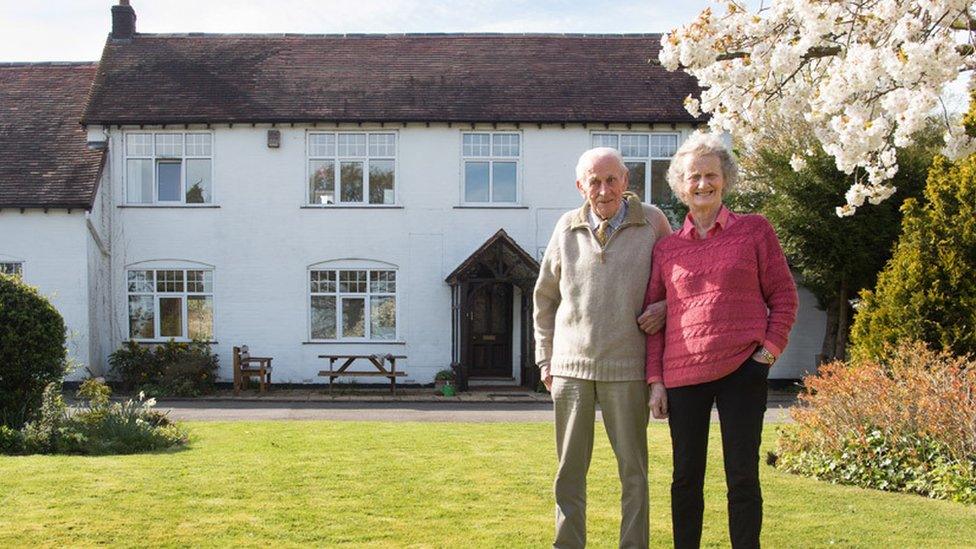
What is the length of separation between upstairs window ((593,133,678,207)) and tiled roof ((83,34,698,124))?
51cm

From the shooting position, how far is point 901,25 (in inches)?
227

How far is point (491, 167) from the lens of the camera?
1970 centimetres

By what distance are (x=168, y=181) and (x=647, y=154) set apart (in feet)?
33.2

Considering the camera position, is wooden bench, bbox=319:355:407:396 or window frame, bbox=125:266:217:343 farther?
window frame, bbox=125:266:217:343

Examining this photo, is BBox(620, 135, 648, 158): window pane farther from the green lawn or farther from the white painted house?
the green lawn

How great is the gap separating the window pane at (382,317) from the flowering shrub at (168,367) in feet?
10.7

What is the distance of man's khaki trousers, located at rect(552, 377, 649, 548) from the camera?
4613 millimetres

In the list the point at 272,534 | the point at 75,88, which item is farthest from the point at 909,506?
the point at 75,88

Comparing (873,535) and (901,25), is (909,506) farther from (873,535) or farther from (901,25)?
(901,25)

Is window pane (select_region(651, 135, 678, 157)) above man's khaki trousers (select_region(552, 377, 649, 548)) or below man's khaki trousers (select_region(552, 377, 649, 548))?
above

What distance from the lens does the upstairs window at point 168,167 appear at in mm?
19719

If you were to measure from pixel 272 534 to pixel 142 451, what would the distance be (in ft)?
15.2

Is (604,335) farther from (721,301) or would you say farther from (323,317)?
(323,317)

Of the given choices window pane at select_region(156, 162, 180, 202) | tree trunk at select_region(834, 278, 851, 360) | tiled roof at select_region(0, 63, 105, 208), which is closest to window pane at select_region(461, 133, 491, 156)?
window pane at select_region(156, 162, 180, 202)
